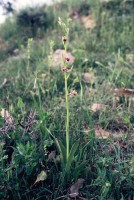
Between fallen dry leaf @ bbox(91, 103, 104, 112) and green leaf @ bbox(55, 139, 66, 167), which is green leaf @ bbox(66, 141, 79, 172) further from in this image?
fallen dry leaf @ bbox(91, 103, 104, 112)

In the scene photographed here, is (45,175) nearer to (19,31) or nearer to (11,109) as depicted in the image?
(11,109)

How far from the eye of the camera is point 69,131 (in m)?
1.85

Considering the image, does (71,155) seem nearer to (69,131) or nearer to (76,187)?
(76,187)

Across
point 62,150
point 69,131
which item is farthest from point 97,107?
point 62,150

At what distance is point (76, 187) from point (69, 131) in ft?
1.42

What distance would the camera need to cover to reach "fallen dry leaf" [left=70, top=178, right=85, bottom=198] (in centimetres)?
146

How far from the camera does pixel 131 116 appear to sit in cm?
206

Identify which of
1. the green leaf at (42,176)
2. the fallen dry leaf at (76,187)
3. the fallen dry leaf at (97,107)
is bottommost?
the fallen dry leaf at (76,187)

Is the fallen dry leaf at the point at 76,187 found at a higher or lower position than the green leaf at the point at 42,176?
lower

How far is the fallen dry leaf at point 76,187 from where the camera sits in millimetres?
1462

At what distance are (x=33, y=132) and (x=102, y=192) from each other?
519 mm

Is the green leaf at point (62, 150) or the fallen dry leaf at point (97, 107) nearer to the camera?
the green leaf at point (62, 150)

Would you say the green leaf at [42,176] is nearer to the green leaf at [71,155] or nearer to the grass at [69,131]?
the grass at [69,131]

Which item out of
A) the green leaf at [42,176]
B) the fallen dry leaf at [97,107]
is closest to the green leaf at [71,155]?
the green leaf at [42,176]
